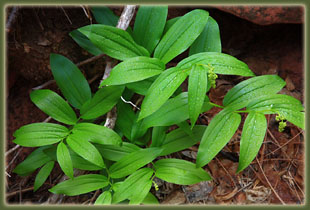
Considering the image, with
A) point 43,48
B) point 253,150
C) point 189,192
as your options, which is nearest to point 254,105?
point 253,150

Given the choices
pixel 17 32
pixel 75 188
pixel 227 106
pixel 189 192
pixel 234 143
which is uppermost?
pixel 17 32

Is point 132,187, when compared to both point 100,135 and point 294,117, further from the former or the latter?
point 294,117

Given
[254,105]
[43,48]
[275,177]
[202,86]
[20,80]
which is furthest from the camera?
[20,80]

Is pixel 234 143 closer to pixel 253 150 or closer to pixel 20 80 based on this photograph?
pixel 253 150

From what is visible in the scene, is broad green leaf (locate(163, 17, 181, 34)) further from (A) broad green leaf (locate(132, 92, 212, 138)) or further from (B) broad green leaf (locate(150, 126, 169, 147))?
(B) broad green leaf (locate(150, 126, 169, 147))

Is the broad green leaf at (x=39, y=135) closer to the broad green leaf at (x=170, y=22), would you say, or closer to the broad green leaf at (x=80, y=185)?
the broad green leaf at (x=80, y=185)

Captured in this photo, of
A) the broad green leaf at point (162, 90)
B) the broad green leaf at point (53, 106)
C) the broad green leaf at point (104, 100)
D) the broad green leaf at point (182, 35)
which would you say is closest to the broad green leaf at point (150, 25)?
the broad green leaf at point (182, 35)
